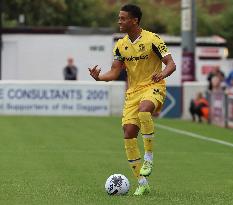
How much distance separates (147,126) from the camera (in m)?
11.8

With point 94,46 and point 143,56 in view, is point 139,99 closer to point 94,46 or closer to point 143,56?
point 143,56

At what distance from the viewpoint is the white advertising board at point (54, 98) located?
32594 millimetres

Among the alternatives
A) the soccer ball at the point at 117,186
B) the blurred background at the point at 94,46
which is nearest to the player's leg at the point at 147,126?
the soccer ball at the point at 117,186

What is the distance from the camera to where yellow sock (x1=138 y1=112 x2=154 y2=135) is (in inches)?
463

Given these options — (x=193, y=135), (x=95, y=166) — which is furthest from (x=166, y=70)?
(x=193, y=135)

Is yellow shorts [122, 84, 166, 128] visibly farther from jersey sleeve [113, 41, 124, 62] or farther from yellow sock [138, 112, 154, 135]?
jersey sleeve [113, 41, 124, 62]

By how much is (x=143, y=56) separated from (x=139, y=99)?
1.64 ft

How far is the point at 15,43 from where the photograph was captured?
44.9m

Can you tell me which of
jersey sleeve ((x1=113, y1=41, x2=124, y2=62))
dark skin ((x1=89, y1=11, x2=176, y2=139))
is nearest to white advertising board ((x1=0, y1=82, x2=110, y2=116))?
jersey sleeve ((x1=113, y1=41, x2=124, y2=62))

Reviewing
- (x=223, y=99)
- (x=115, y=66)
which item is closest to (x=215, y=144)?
(x=223, y=99)

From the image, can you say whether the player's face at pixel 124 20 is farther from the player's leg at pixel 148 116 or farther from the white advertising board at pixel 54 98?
the white advertising board at pixel 54 98

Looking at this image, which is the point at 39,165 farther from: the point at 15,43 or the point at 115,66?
the point at 15,43

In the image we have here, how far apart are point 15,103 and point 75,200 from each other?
21604 mm

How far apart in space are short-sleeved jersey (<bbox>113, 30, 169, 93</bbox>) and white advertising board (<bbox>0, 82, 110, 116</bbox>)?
20615 millimetres
